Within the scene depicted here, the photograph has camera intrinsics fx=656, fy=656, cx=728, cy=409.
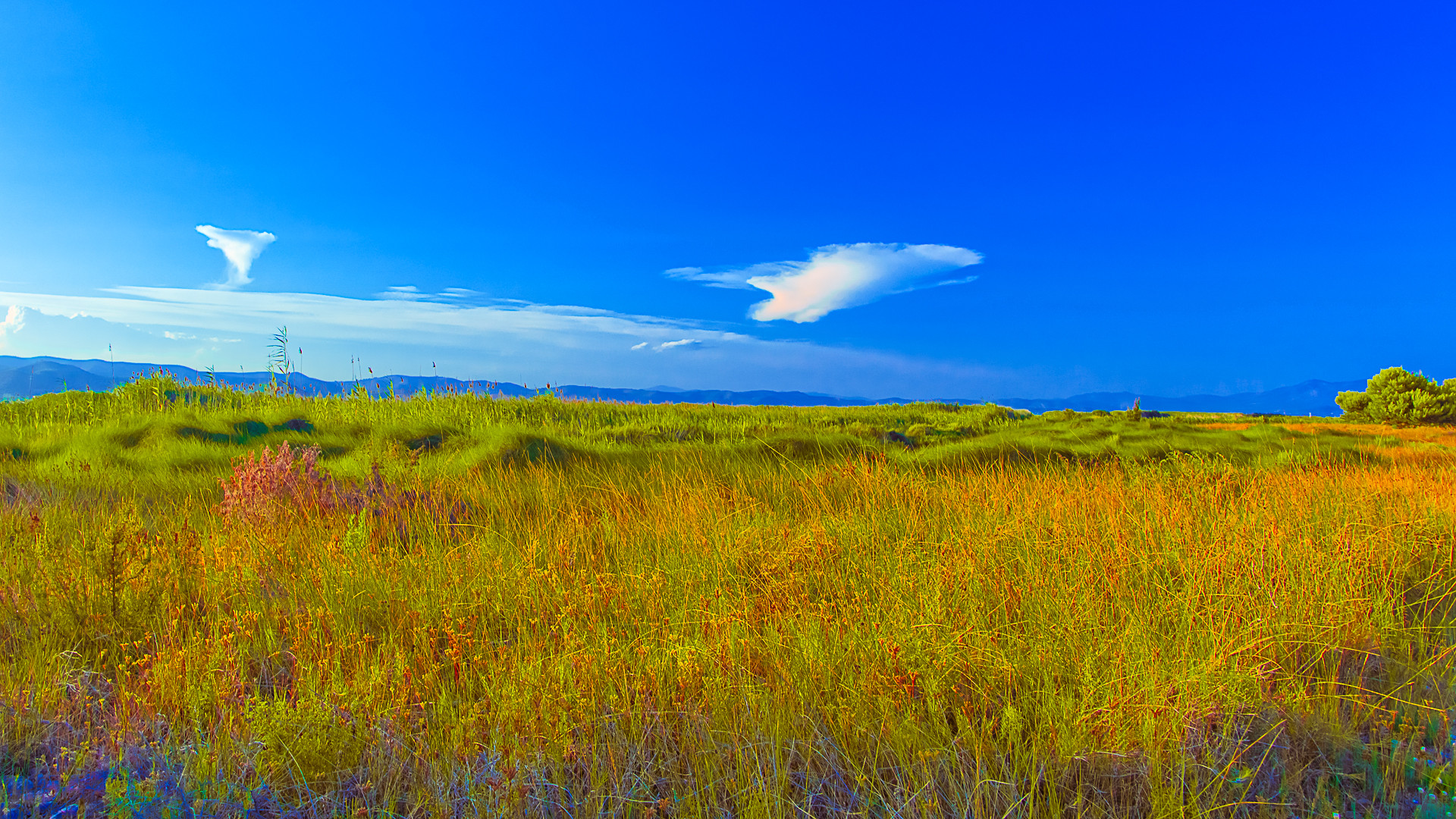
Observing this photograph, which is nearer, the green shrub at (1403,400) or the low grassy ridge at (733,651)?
the low grassy ridge at (733,651)

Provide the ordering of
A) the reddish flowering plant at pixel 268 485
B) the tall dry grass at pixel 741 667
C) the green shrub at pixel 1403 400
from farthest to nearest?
the green shrub at pixel 1403 400 → the reddish flowering plant at pixel 268 485 → the tall dry grass at pixel 741 667

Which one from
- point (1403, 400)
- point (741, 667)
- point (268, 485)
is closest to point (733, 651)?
point (741, 667)

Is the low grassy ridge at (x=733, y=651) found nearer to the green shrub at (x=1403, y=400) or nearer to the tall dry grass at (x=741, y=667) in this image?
the tall dry grass at (x=741, y=667)

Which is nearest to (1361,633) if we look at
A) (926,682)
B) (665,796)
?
(926,682)

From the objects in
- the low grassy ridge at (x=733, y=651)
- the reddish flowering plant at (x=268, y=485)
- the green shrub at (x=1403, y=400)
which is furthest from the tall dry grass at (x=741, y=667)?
the green shrub at (x=1403, y=400)

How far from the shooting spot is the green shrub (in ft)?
52.8

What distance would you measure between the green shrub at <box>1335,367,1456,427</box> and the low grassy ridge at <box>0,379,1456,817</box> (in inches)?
582

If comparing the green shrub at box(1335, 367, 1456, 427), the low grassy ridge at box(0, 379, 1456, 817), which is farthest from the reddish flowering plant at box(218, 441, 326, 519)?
the green shrub at box(1335, 367, 1456, 427)

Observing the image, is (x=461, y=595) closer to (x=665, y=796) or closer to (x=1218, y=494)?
(x=665, y=796)

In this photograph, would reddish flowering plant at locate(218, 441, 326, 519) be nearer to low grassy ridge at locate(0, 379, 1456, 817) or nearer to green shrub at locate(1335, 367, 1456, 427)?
low grassy ridge at locate(0, 379, 1456, 817)

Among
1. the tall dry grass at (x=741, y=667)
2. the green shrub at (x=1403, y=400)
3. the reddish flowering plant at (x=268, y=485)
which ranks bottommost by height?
the tall dry grass at (x=741, y=667)

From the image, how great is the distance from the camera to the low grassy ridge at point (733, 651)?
7.07 feet

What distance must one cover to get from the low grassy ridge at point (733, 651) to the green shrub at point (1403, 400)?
14793mm

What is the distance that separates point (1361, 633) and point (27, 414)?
1935 cm
